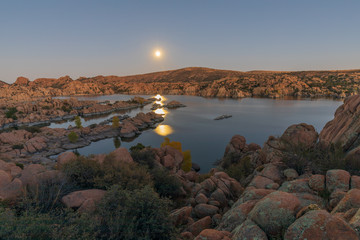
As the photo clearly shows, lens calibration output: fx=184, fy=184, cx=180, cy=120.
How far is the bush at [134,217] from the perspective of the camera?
5.32 metres

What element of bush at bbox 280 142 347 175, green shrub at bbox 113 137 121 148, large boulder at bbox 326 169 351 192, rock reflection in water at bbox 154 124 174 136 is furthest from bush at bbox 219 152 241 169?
green shrub at bbox 113 137 121 148

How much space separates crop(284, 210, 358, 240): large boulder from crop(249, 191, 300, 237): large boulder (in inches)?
19.4

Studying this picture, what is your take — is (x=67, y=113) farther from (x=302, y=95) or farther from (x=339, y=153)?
(x=302, y=95)

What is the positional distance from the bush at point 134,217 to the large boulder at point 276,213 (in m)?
2.89

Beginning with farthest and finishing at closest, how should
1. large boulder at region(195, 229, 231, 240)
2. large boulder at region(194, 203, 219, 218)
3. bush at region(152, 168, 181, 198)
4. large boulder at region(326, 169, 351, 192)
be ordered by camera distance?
bush at region(152, 168, 181, 198)
large boulder at region(194, 203, 219, 218)
large boulder at region(326, 169, 351, 192)
large boulder at region(195, 229, 231, 240)

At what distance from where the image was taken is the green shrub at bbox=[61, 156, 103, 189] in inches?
348

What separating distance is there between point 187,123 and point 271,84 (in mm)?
102011

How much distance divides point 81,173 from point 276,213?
867 centimetres

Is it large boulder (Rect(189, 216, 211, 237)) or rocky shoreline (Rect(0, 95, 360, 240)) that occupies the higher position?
rocky shoreline (Rect(0, 95, 360, 240))

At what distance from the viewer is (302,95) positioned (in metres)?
118

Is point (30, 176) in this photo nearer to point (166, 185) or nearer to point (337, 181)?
point (166, 185)

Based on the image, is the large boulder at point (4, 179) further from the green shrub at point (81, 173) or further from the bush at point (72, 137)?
the bush at point (72, 137)

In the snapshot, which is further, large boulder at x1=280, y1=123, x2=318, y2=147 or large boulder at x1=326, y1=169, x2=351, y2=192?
large boulder at x1=280, y1=123, x2=318, y2=147

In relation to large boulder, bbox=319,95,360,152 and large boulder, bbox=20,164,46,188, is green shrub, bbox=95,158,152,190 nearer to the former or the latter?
large boulder, bbox=20,164,46,188
